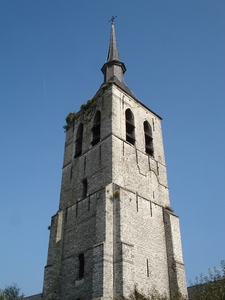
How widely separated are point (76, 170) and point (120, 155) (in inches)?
138

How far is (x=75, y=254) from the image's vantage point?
17203 mm

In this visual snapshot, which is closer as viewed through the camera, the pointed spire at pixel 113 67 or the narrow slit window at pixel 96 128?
the narrow slit window at pixel 96 128

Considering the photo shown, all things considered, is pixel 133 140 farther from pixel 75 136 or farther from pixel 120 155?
pixel 75 136

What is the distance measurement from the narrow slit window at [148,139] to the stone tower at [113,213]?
0.07 metres

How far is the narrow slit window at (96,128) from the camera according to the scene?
70.3 feet

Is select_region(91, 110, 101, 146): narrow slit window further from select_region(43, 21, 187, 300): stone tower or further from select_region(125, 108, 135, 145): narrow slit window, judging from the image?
select_region(125, 108, 135, 145): narrow slit window

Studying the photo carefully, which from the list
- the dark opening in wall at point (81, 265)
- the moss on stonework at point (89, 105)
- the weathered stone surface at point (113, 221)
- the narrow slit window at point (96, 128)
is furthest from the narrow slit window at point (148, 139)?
the dark opening in wall at point (81, 265)

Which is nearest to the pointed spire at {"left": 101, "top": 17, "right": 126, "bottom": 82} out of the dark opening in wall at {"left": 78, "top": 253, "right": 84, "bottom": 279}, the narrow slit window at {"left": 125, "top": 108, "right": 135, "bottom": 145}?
the narrow slit window at {"left": 125, "top": 108, "right": 135, "bottom": 145}

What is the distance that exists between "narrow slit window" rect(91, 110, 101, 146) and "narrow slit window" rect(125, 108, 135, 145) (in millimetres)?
1917

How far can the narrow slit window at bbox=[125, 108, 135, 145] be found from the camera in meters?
21.4

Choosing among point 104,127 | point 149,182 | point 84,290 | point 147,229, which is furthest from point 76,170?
point 84,290

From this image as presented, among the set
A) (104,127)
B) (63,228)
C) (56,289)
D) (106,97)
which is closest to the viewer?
(56,289)

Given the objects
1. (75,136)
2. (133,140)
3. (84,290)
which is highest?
(75,136)

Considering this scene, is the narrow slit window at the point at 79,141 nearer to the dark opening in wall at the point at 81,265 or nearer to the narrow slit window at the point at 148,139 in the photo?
the narrow slit window at the point at 148,139
